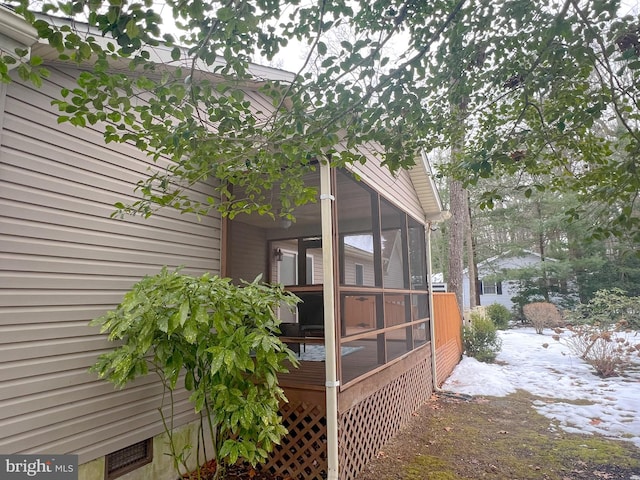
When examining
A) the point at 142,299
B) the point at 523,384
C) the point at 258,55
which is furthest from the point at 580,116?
the point at 523,384

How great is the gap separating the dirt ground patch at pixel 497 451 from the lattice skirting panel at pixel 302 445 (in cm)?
67

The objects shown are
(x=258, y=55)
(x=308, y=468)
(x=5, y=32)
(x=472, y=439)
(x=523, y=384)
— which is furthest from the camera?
(x=523, y=384)

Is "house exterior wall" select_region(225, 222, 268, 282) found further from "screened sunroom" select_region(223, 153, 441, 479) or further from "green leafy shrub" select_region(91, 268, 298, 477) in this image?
"green leafy shrub" select_region(91, 268, 298, 477)

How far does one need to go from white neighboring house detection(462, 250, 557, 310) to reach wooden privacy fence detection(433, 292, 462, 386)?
1126 centimetres

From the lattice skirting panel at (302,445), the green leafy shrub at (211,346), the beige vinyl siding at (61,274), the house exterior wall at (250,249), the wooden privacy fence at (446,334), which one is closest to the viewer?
the beige vinyl siding at (61,274)

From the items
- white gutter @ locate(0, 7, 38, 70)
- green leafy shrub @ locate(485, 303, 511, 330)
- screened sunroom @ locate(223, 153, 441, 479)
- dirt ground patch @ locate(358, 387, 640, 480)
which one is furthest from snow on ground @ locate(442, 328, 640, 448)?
white gutter @ locate(0, 7, 38, 70)

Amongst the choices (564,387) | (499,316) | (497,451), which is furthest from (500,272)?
(497,451)

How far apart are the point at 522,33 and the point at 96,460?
15.4 feet

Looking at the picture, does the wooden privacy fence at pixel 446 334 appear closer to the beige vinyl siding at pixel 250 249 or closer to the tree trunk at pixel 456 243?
the tree trunk at pixel 456 243

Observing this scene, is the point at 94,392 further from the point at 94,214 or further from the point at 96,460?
the point at 94,214

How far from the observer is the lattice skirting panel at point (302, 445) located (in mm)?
3594

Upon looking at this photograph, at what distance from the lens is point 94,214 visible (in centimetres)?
306

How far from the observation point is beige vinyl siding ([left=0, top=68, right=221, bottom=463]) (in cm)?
249

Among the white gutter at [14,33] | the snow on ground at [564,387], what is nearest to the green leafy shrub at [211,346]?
the white gutter at [14,33]
